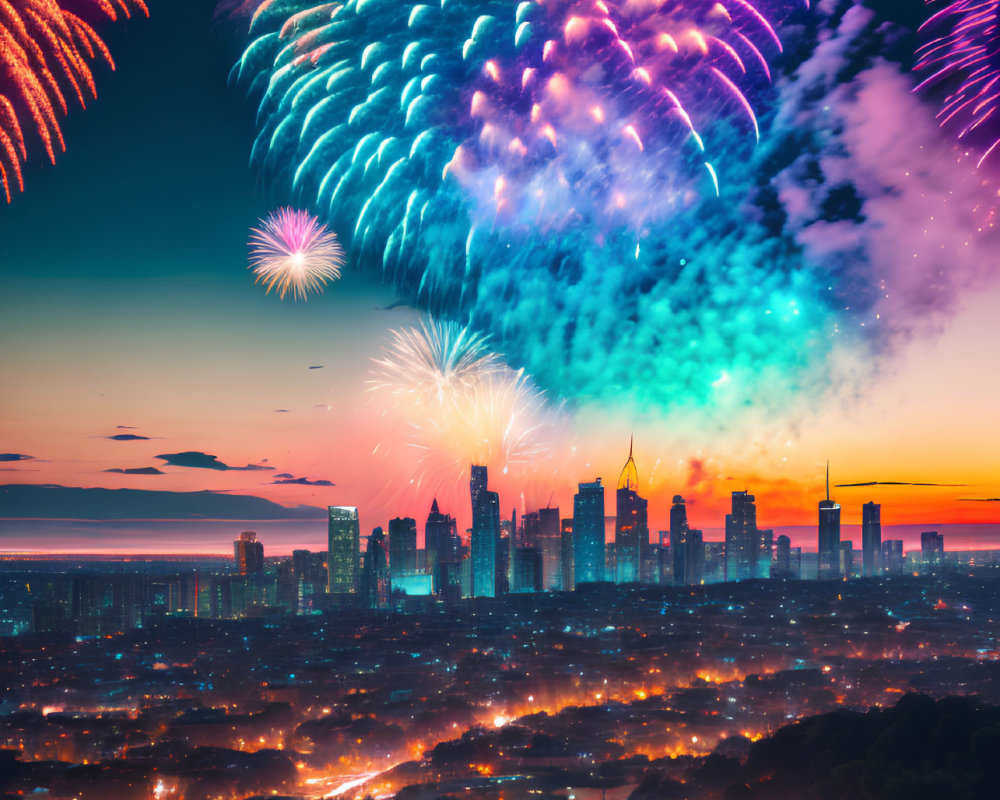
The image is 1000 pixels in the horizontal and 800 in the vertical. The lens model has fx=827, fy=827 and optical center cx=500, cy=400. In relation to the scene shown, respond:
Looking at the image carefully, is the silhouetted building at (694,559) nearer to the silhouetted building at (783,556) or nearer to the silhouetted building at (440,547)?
the silhouetted building at (783,556)

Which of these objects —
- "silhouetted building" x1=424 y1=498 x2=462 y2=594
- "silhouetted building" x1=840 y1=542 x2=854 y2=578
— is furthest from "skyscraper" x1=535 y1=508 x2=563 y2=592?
"silhouetted building" x1=840 y1=542 x2=854 y2=578

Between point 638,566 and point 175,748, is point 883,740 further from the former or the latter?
point 638,566

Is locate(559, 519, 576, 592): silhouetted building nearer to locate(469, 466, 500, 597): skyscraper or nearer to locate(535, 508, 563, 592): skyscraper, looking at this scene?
locate(535, 508, 563, 592): skyscraper

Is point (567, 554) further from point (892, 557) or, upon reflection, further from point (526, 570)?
point (892, 557)

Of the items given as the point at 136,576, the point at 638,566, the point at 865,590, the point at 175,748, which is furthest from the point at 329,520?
the point at 175,748

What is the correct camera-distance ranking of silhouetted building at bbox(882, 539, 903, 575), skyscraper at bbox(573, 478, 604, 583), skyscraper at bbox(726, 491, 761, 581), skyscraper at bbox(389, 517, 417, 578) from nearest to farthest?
skyscraper at bbox(573, 478, 604, 583) < skyscraper at bbox(389, 517, 417, 578) < skyscraper at bbox(726, 491, 761, 581) < silhouetted building at bbox(882, 539, 903, 575)

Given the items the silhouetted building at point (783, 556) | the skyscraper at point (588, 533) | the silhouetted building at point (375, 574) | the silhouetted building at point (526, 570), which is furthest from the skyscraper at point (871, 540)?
the silhouetted building at point (375, 574)
